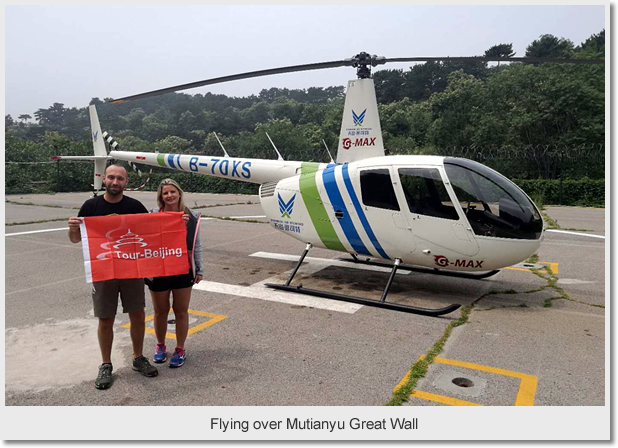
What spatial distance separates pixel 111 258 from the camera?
3514 millimetres

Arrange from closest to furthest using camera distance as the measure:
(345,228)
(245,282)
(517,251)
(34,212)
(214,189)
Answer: (517,251)
(345,228)
(245,282)
(34,212)
(214,189)

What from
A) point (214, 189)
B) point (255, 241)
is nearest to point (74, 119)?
point (214, 189)

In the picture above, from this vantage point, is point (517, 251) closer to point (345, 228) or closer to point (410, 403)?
point (345, 228)

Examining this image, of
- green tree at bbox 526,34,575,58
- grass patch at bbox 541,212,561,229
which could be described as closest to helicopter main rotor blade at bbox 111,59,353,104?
grass patch at bbox 541,212,561,229

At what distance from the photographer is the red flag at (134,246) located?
3.48 m

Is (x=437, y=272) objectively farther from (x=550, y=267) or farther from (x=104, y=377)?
(x=104, y=377)

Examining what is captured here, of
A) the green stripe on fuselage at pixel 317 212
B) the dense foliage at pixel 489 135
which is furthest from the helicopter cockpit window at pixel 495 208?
the dense foliage at pixel 489 135

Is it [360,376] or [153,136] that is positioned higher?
[153,136]

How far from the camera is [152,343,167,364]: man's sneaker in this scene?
395 cm

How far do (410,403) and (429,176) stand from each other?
9.88ft

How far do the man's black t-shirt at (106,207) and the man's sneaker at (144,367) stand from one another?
1323 millimetres

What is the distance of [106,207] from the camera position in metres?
3.57

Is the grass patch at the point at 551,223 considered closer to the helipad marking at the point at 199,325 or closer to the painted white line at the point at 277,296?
the painted white line at the point at 277,296

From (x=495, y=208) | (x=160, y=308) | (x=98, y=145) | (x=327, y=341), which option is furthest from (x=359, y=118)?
(x=98, y=145)
